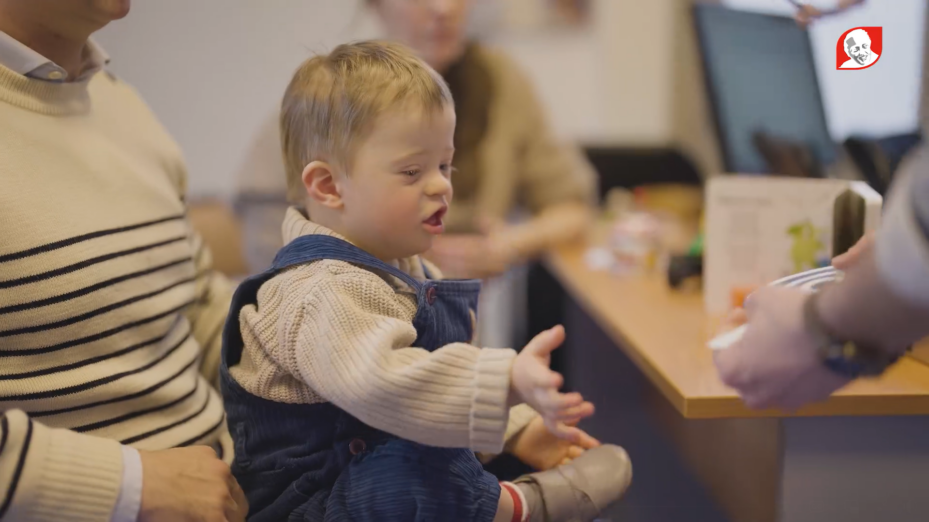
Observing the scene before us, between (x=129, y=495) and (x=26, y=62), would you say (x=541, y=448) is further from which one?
(x=26, y=62)

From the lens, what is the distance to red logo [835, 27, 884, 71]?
855mm

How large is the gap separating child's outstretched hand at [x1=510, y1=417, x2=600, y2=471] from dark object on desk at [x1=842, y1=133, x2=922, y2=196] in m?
0.44

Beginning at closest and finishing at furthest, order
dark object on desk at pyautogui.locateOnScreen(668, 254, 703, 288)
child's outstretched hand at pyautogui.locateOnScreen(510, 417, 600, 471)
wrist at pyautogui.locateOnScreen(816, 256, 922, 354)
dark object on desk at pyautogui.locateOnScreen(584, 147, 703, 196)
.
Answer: wrist at pyautogui.locateOnScreen(816, 256, 922, 354)
child's outstretched hand at pyautogui.locateOnScreen(510, 417, 600, 471)
dark object on desk at pyautogui.locateOnScreen(668, 254, 703, 288)
dark object on desk at pyautogui.locateOnScreen(584, 147, 703, 196)

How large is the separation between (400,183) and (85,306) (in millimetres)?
347

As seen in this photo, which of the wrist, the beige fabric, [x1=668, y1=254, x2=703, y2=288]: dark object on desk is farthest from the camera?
the beige fabric

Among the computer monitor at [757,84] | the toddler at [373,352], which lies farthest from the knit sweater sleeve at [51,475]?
the computer monitor at [757,84]

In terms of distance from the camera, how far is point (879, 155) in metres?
1.04

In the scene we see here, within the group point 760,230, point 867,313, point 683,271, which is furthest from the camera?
point 683,271

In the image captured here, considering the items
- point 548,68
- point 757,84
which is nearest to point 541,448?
point 757,84

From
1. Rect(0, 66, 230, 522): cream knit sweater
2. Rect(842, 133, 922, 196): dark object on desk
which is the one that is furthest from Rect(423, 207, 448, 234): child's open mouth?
Rect(842, 133, 922, 196): dark object on desk

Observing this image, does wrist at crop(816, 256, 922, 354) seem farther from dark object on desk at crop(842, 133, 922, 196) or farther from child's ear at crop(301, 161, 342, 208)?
child's ear at crop(301, 161, 342, 208)

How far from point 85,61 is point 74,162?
0.45 feet

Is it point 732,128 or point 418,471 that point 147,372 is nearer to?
point 418,471

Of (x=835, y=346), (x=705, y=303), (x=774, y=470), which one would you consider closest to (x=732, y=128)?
(x=705, y=303)
